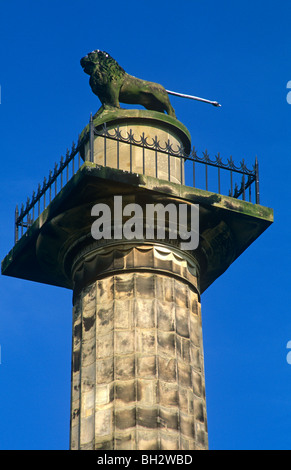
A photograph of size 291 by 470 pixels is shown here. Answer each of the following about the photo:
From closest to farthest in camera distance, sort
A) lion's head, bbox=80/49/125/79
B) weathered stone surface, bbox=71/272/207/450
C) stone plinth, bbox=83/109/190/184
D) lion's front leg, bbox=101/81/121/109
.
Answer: weathered stone surface, bbox=71/272/207/450, stone plinth, bbox=83/109/190/184, lion's front leg, bbox=101/81/121/109, lion's head, bbox=80/49/125/79

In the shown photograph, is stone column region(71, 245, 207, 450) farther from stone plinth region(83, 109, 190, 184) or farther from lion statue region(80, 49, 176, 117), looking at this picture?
lion statue region(80, 49, 176, 117)

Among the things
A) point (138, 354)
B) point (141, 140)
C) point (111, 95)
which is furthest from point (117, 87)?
point (138, 354)

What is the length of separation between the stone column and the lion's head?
3738 millimetres

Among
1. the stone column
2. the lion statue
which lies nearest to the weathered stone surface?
the stone column

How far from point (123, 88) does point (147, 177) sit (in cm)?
309

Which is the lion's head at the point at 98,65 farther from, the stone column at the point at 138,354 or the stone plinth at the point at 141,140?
the stone column at the point at 138,354

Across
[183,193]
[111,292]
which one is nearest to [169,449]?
[111,292]

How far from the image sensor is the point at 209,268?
80.1 ft

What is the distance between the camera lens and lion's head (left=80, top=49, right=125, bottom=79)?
81.4 feet

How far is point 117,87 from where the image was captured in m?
24.9

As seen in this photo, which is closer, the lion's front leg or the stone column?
the stone column

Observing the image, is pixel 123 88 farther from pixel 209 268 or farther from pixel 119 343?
pixel 119 343

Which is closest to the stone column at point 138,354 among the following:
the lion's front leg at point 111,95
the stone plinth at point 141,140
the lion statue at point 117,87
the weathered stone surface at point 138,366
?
the weathered stone surface at point 138,366

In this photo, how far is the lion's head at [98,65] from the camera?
81.4 feet
